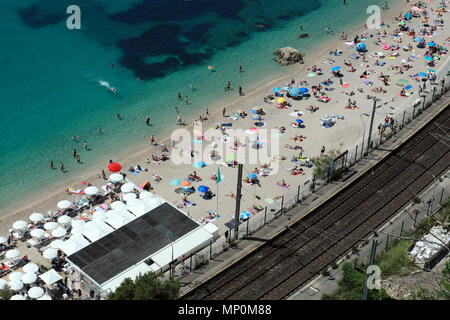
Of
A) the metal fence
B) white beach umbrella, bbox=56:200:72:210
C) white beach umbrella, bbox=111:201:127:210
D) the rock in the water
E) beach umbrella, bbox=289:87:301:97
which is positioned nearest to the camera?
the metal fence

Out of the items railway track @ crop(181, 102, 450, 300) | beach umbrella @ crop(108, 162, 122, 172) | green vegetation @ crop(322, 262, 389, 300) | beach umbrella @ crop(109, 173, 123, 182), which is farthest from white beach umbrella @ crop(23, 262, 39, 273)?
green vegetation @ crop(322, 262, 389, 300)

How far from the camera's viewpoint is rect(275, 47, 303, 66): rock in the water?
10275 cm

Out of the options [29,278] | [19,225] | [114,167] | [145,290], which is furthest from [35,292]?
[114,167]

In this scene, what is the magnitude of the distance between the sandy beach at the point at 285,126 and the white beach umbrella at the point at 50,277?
40.9 feet

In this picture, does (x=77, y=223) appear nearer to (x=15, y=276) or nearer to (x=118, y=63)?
(x=15, y=276)

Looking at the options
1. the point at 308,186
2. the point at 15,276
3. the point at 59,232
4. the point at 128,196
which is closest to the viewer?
the point at 15,276

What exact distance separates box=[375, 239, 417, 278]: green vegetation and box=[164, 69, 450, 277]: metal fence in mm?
12455

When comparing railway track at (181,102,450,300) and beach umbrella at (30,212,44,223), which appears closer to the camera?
railway track at (181,102,450,300)

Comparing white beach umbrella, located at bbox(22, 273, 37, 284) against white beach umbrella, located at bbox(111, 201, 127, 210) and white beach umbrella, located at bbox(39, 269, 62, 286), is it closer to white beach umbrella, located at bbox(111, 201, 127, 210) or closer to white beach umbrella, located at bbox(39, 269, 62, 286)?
white beach umbrella, located at bbox(39, 269, 62, 286)

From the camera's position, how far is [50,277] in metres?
59.5

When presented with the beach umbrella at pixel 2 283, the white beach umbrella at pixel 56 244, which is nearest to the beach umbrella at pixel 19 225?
the white beach umbrella at pixel 56 244

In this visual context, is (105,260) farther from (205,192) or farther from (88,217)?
(205,192)

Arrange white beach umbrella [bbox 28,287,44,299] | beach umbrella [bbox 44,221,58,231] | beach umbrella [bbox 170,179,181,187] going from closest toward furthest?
white beach umbrella [bbox 28,287,44,299] → beach umbrella [bbox 44,221,58,231] → beach umbrella [bbox 170,179,181,187]

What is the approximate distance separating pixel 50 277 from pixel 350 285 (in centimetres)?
2881
